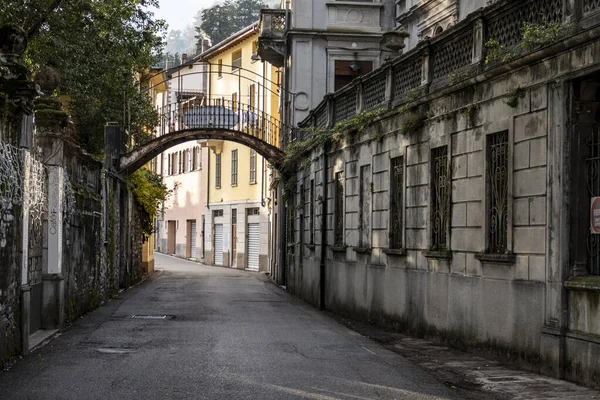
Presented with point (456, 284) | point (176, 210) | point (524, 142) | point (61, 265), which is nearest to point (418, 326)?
point (456, 284)

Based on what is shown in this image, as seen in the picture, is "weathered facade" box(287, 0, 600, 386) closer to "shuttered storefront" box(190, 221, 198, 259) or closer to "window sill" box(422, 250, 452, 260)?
"window sill" box(422, 250, 452, 260)

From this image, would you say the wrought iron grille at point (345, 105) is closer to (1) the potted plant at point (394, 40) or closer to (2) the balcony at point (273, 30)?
(1) the potted plant at point (394, 40)

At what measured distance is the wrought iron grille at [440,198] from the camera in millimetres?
15734

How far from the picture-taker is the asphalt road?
10.2m

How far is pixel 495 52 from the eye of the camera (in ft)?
44.8

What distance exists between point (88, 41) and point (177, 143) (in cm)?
575

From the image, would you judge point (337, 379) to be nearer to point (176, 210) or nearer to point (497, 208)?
point (497, 208)

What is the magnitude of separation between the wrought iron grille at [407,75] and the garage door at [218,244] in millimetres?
36870

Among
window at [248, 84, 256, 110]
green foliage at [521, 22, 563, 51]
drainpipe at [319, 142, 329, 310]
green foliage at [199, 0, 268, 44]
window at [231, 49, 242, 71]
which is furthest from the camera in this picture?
green foliage at [199, 0, 268, 44]

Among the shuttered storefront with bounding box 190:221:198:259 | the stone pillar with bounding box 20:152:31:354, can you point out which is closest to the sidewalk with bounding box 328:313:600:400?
the stone pillar with bounding box 20:152:31:354

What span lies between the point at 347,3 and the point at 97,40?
10.1 m

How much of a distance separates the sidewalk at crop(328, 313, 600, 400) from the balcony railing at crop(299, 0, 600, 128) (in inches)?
158

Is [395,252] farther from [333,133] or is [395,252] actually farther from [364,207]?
[333,133]

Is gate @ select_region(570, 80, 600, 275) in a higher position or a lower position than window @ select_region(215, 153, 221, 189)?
lower
